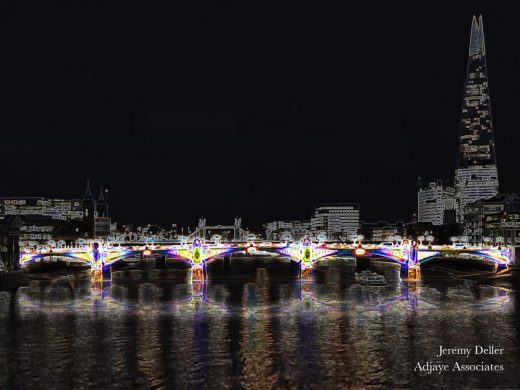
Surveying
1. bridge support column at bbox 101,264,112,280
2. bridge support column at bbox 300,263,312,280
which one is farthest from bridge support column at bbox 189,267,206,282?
bridge support column at bbox 300,263,312,280

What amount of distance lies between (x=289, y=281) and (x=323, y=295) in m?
21.5

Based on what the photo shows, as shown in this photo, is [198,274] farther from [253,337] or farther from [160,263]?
[253,337]

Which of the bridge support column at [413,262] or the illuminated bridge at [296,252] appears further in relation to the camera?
the illuminated bridge at [296,252]

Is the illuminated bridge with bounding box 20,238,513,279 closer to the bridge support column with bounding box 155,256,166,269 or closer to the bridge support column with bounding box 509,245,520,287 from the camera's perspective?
the bridge support column with bounding box 509,245,520,287

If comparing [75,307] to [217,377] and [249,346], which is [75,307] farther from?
[217,377]

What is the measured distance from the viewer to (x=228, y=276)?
382 feet

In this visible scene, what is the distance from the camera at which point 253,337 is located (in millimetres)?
52438

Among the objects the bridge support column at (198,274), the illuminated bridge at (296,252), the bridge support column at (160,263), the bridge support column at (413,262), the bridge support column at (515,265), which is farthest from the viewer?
the bridge support column at (160,263)

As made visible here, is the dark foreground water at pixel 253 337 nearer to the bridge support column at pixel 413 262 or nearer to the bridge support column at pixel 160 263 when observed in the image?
the bridge support column at pixel 413 262

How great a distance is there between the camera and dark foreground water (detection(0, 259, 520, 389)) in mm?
39438

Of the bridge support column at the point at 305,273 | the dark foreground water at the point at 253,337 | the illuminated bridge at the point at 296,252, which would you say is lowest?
the dark foreground water at the point at 253,337

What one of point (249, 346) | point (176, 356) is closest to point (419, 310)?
point (249, 346)

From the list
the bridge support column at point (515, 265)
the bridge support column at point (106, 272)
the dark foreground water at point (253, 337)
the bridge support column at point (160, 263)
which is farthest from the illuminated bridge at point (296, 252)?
the bridge support column at point (160, 263)

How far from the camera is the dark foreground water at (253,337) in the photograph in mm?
39438
